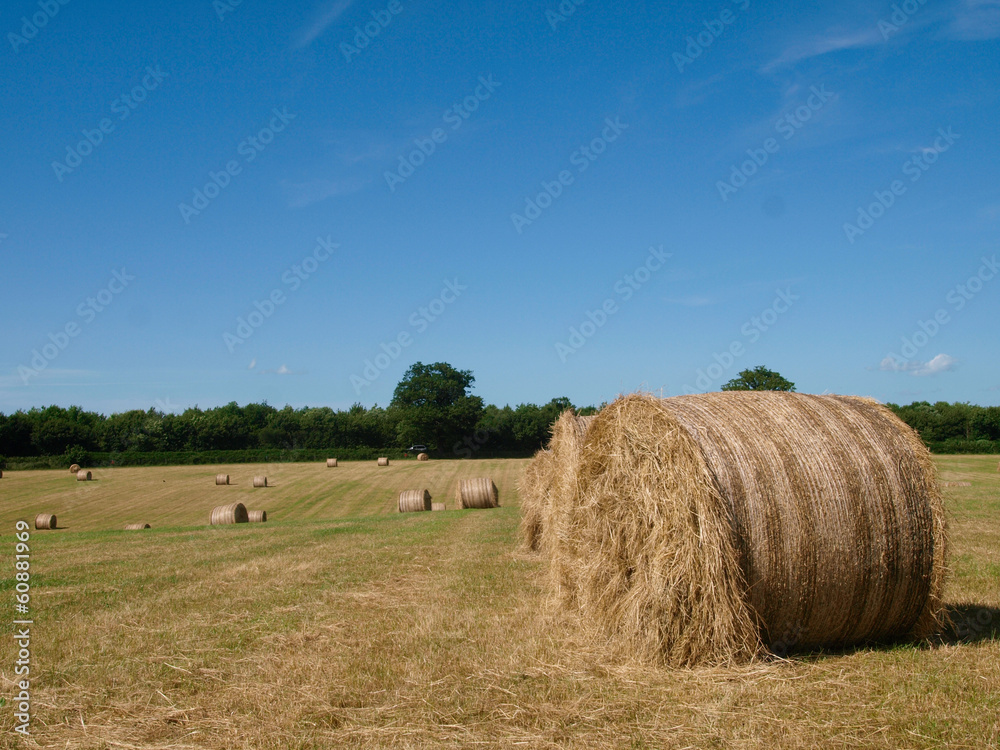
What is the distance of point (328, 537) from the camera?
15.1 metres

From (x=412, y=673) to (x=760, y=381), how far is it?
59070 millimetres

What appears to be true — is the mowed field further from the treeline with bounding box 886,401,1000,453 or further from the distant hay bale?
the treeline with bounding box 886,401,1000,453

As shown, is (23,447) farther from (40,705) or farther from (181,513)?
(40,705)

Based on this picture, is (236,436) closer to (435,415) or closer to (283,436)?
(283,436)

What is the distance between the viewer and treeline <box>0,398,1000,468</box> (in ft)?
171

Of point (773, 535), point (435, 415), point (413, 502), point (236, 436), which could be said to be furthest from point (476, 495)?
point (236, 436)

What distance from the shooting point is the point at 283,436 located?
74.9m

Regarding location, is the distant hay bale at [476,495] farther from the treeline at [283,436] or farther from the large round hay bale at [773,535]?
the treeline at [283,436]

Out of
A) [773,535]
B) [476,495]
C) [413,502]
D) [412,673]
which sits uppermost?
[773,535]

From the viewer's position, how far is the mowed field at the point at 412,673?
4.36m

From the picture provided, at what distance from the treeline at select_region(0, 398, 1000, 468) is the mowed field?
1557 inches

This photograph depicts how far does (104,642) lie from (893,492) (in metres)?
7.32

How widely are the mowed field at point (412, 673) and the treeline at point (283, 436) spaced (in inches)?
1557

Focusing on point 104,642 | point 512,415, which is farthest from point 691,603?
point 512,415
